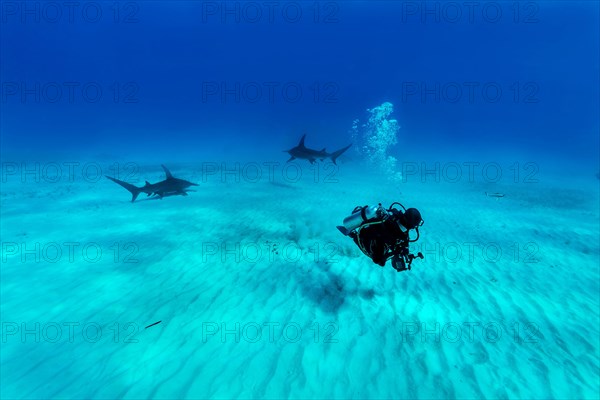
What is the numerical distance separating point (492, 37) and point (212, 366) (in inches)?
6129

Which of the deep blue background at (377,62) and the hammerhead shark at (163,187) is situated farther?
the deep blue background at (377,62)

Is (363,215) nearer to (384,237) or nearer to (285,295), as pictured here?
(384,237)

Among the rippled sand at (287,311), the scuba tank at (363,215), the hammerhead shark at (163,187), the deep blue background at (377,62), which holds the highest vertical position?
the deep blue background at (377,62)

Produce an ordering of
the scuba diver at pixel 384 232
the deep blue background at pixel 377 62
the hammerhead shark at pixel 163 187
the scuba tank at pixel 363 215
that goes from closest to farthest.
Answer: the scuba diver at pixel 384 232 → the scuba tank at pixel 363 215 → the hammerhead shark at pixel 163 187 → the deep blue background at pixel 377 62

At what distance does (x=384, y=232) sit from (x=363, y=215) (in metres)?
0.41

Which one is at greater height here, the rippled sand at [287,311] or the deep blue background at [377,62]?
the deep blue background at [377,62]

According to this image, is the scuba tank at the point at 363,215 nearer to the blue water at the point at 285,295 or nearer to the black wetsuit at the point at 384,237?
the black wetsuit at the point at 384,237

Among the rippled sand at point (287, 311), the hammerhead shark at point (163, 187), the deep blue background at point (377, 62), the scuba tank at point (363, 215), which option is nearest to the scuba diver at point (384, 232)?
the scuba tank at point (363, 215)

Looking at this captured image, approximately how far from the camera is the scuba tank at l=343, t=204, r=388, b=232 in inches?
169

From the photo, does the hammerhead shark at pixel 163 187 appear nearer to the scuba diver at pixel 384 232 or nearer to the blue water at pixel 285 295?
the blue water at pixel 285 295

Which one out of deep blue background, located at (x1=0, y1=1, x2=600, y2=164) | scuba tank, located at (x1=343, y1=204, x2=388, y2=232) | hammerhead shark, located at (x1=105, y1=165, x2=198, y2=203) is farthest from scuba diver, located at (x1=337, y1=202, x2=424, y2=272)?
deep blue background, located at (x1=0, y1=1, x2=600, y2=164)

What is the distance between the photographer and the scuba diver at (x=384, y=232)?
4102 millimetres

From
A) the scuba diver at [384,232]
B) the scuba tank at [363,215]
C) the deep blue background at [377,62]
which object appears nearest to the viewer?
the scuba diver at [384,232]

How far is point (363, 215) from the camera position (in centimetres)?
439
